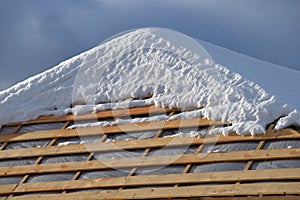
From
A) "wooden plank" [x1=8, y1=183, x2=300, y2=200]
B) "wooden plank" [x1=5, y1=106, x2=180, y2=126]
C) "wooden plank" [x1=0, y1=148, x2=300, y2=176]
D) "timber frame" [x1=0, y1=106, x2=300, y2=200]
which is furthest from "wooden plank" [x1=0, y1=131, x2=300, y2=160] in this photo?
"wooden plank" [x1=8, y1=183, x2=300, y2=200]

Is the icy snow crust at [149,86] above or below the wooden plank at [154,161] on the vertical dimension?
above

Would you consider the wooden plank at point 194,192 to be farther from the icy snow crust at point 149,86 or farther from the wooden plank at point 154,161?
the icy snow crust at point 149,86

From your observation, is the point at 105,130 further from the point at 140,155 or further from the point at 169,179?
the point at 169,179

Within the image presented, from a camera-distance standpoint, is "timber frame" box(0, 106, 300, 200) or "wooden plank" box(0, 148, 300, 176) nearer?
"timber frame" box(0, 106, 300, 200)

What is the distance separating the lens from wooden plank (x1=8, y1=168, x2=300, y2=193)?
5788 mm

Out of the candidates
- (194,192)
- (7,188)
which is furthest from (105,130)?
(194,192)

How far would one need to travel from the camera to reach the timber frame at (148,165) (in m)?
5.80

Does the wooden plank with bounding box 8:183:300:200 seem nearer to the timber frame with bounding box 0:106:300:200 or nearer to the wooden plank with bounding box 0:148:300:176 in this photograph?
the timber frame with bounding box 0:106:300:200

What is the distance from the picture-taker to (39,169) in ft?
22.3

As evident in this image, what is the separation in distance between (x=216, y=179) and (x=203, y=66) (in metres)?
1.13

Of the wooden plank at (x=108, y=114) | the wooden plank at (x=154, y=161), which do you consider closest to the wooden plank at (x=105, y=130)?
the wooden plank at (x=108, y=114)

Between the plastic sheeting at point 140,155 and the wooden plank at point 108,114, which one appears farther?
the wooden plank at point 108,114

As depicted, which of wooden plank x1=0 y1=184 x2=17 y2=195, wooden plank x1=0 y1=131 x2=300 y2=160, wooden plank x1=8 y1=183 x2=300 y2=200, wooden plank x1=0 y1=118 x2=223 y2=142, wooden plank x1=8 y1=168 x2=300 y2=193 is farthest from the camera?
wooden plank x1=0 y1=184 x2=17 y2=195

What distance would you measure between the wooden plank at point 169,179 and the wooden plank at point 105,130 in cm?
48
